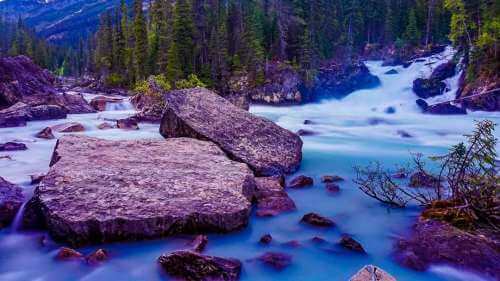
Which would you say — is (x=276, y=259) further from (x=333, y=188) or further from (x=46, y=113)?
(x=46, y=113)

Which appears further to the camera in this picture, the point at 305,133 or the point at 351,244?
the point at 305,133

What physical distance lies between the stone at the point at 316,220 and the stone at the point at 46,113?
23.3 meters

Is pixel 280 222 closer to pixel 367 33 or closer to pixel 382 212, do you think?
pixel 382 212

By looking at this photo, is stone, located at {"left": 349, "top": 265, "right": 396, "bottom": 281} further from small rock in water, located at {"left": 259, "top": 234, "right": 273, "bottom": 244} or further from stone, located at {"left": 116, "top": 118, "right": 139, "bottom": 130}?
stone, located at {"left": 116, "top": 118, "right": 139, "bottom": 130}

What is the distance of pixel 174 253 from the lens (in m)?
7.20

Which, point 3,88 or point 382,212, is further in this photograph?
point 3,88

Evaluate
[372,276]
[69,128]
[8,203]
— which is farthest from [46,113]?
[372,276]

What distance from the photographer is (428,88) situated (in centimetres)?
4153

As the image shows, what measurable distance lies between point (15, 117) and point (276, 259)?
22550 mm

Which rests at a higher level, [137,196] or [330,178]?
[137,196]

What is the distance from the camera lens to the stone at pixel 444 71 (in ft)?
142

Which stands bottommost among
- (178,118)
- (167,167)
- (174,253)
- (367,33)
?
(174,253)

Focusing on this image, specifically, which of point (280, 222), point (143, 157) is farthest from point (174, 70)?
point (280, 222)

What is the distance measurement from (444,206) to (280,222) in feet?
12.8
